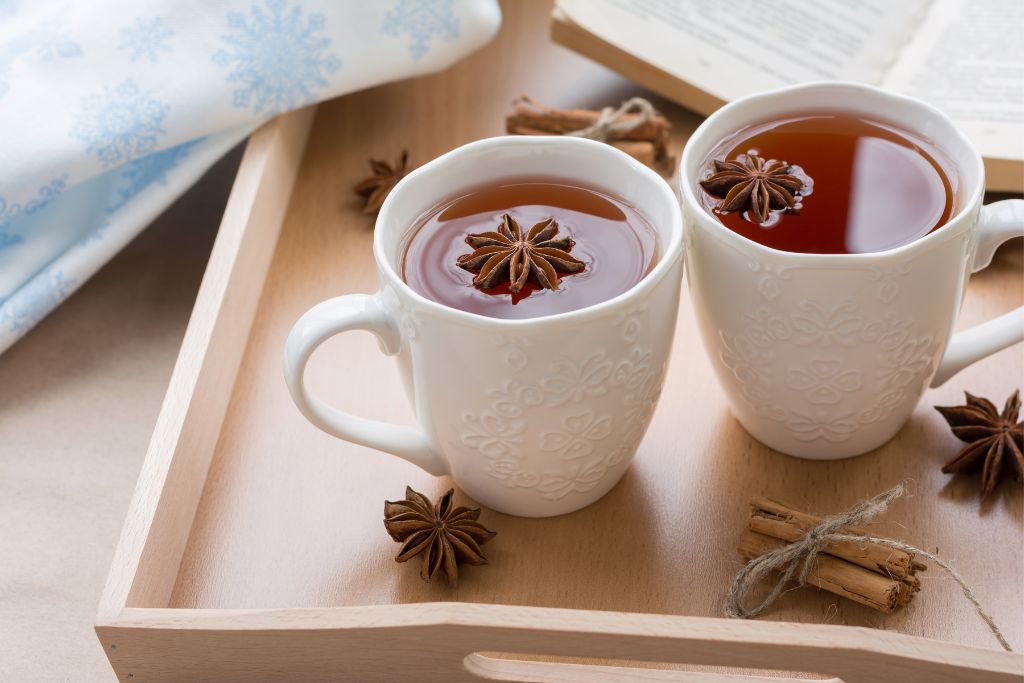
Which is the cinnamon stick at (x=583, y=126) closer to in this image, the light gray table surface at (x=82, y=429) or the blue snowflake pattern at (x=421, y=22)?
the blue snowflake pattern at (x=421, y=22)

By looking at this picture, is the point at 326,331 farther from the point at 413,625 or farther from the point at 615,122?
the point at 615,122

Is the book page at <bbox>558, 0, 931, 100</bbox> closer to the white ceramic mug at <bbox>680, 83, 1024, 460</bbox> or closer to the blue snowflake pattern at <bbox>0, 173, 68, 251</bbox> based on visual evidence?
the white ceramic mug at <bbox>680, 83, 1024, 460</bbox>

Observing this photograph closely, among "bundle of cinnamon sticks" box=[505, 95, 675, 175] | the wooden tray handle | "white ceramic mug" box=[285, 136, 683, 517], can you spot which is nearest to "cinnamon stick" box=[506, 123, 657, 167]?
"bundle of cinnamon sticks" box=[505, 95, 675, 175]

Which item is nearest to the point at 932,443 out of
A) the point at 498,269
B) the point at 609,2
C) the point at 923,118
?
the point at 923,118

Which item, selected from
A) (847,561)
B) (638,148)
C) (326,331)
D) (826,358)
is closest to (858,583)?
(847,561)

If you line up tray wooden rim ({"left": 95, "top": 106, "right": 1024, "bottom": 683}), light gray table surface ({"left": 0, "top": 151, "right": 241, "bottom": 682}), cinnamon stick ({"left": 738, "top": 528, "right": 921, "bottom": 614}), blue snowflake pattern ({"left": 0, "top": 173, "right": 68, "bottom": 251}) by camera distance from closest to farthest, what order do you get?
tray wooden rim ({"left": 95, "top": 106, "right": 1024, "bottom": 683})
cinnamon stick ({"left": 738, "top": 528, "right": 921, "bottom": 614})
light gray table surface ({"left": 0, "top": 151, "right": 241, "bottom": 682})
blue snowflake pattern ({"left": 0, "top": 173, "right": 68, "bottom": 251})

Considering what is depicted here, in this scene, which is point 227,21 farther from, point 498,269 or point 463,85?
point 498,269
